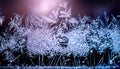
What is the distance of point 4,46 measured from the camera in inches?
115

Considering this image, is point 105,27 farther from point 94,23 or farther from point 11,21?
point 11,21

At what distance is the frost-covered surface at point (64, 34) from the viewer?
113 inches

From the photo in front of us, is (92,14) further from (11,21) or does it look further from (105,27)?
(11,21)

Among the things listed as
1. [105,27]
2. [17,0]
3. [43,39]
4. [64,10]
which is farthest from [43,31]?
[105,27]

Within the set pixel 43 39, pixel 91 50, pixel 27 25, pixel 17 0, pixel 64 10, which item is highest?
pixel 17 0

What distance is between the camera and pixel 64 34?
288 cm

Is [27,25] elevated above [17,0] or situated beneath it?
situated beneath

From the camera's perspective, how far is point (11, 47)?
2924 mm

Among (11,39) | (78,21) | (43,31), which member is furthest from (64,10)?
(11,39)

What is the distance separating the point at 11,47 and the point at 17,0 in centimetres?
Result: 78

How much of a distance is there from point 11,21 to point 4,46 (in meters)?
0.43

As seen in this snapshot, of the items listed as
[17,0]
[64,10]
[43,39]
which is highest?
[17,0]

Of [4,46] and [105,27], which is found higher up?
[105,27]

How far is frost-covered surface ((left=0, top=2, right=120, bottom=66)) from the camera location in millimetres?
2859
